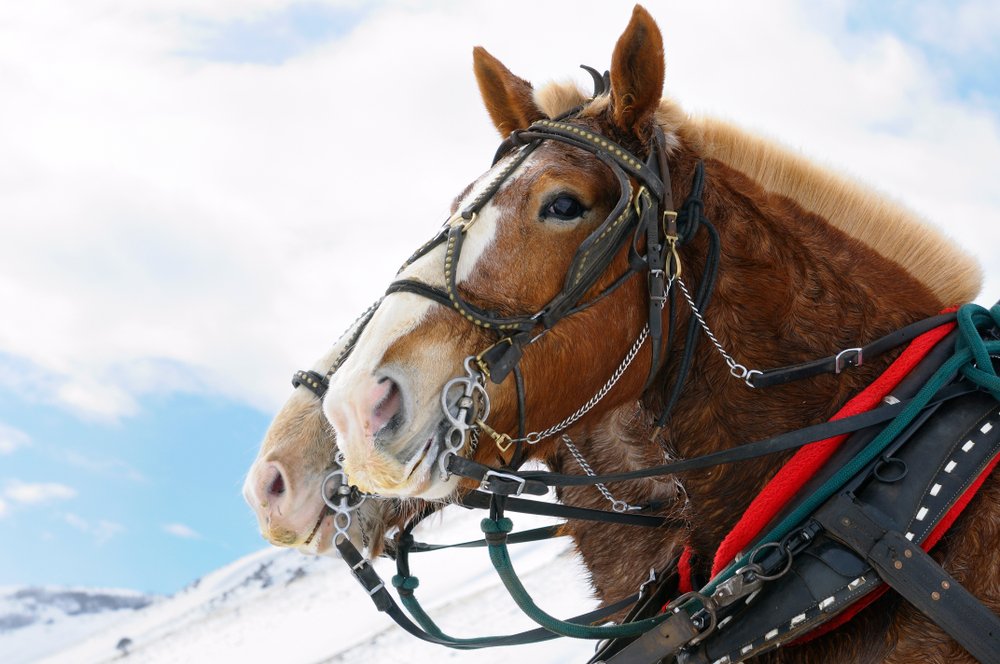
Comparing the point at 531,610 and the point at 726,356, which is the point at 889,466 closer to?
the point at 726,356

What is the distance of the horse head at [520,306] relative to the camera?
2551mm

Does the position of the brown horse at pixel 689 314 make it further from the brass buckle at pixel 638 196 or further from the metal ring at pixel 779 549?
the metal ring at pixel 779 549

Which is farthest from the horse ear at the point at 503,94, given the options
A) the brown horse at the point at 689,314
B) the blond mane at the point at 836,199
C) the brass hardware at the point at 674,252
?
the brass hardware at the point at 674,252

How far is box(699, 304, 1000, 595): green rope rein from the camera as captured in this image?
2674mm

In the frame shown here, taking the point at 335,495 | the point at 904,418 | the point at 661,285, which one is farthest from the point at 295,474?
the point at 904,418

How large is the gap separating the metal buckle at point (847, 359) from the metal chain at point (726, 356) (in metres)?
0.25

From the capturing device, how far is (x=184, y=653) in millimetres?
10750

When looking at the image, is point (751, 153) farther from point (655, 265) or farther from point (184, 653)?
point (184, 653)

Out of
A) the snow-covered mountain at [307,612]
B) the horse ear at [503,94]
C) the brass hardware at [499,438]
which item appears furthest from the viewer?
the snow-covered mountain at [307,612]

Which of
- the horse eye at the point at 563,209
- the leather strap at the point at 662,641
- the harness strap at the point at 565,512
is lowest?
the leather strap at the point at 662,641

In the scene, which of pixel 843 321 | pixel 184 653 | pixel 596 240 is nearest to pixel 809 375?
pixel 843 321

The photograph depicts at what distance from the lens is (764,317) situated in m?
2.91

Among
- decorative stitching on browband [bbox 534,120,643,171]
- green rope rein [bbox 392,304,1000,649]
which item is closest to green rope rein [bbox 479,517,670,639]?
green rope rein [bbox 392,304,1000,649]

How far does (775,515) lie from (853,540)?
11.1 inches
